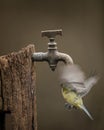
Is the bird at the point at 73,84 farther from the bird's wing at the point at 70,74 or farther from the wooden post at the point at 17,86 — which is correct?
the wooden post at the point at 17,86

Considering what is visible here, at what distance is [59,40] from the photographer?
156 centimetres

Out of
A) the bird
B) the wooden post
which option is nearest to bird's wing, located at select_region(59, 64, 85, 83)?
the bird

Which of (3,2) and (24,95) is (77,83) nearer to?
(24,95)

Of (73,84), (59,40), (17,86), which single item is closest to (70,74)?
(73,84)

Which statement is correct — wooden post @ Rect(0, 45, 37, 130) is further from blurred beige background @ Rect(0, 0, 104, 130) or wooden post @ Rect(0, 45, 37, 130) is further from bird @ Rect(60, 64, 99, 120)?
blurred beige background @ Rect(0, 0, 104, 130)

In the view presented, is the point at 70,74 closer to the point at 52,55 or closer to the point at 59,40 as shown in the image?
the point at 52,55

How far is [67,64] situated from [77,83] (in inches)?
2.5

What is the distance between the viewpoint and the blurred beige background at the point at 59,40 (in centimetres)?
154

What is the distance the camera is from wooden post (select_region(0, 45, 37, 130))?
3.15ft

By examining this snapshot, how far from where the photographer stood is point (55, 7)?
1545mm

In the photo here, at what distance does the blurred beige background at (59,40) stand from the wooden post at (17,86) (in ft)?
1.95

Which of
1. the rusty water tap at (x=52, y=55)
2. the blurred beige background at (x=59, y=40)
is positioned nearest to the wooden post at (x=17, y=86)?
the rusty water tap at (x=52, y=55)

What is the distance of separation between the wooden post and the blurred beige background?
0.59 m

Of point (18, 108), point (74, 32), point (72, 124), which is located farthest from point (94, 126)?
point (18, 108)
